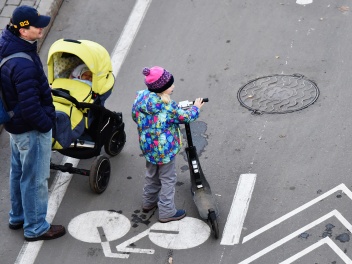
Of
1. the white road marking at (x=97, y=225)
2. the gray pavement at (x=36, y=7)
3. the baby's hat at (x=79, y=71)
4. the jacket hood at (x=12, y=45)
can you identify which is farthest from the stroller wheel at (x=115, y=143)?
the gray pavement at (x=36, y=7)

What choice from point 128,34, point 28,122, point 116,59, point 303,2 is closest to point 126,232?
point 28,122

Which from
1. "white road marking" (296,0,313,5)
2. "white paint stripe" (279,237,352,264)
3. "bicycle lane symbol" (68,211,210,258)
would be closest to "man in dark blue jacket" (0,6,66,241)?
"bicycle lane symbol" (68,211,210,258)

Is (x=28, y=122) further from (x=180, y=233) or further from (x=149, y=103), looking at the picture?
(x=180, y=233)

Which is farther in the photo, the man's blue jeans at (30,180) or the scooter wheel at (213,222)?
the scooter wheel at (213,222)

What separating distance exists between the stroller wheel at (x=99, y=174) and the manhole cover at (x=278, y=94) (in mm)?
1939

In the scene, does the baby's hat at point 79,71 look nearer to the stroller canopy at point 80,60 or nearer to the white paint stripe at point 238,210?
the stroller canopy at point 80,60

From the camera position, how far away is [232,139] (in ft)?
29.8

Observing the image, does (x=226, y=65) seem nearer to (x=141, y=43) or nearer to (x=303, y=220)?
(x=141, y=43)

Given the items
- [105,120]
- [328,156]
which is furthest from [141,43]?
[328,156]

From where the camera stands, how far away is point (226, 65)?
10.4 m

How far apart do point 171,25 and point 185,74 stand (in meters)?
1.26

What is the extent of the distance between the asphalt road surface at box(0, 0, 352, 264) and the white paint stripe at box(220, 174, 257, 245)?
1cm

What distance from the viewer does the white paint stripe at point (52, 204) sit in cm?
777

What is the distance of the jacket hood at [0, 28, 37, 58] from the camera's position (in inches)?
282
